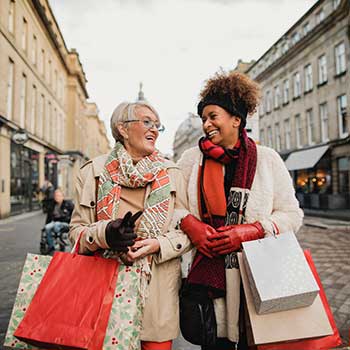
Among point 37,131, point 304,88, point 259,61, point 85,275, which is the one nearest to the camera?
point 85,275

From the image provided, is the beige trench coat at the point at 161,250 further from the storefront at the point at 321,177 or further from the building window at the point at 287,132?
the building window at the point at 287,132

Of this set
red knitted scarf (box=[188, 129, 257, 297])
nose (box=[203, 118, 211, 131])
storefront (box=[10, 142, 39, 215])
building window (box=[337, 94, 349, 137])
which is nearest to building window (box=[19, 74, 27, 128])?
storefront (box=[10, 142, 39, 215])

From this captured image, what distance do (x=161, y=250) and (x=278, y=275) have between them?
1.95ft

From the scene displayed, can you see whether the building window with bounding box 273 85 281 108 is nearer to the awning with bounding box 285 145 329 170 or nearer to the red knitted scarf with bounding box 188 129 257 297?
the awning with bounding box 285 145 329 170

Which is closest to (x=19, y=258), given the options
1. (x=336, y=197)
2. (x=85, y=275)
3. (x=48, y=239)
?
(x=48, y=239)

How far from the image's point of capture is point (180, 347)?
136 inches

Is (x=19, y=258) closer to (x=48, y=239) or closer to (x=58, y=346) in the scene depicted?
(x=48, y=239)

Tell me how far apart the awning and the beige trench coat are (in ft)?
75.9

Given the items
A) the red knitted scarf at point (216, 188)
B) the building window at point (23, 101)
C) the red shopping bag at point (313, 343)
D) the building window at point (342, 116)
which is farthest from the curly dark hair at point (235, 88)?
the building window at point (342, 116)

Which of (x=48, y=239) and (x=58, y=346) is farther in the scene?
(x=48, y=239)

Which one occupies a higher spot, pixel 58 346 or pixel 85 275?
pixel 85 275

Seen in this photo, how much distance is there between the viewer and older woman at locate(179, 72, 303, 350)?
188 cm

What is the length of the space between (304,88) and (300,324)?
2756 cm

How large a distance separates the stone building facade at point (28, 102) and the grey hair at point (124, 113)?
1575cm
